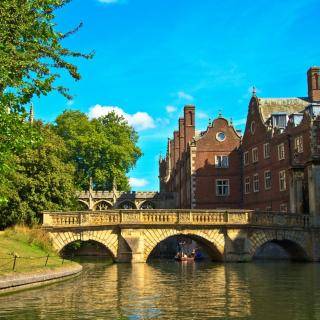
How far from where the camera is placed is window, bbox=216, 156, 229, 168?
53.6 metres

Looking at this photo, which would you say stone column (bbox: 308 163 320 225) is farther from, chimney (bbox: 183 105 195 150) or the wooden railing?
chimney (bbox: 183 105 195 150)

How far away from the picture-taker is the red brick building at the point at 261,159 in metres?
38.5

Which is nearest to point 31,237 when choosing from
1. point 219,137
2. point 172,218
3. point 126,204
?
A: point 172,218

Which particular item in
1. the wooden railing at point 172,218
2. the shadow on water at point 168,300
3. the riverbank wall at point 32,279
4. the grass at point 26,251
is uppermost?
the wooden railing at point 172,218

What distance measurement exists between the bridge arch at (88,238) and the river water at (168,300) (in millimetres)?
11534

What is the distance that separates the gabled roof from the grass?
27.1 metres

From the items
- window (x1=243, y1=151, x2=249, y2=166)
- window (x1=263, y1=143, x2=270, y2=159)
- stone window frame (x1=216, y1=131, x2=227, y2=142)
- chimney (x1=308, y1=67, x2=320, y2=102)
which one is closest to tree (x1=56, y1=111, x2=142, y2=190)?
stone window frame (x1=216, y1=131, x2=227, y2=142)

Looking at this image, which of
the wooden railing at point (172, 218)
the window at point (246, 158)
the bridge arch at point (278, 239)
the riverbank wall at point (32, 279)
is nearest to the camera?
the riverbank wall at point (32, 279)

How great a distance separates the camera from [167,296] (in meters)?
14.9

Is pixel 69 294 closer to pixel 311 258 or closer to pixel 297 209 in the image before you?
pixel 311 258

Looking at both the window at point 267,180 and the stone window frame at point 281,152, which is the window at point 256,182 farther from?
the stone window frame at point 281,152

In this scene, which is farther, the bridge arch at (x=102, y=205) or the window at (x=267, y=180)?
the bridge arch at (x=102, y=205)

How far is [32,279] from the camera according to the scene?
1662 cm

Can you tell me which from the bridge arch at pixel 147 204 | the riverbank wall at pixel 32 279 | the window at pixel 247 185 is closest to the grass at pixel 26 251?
the riverbank wall at pixel 32 279
